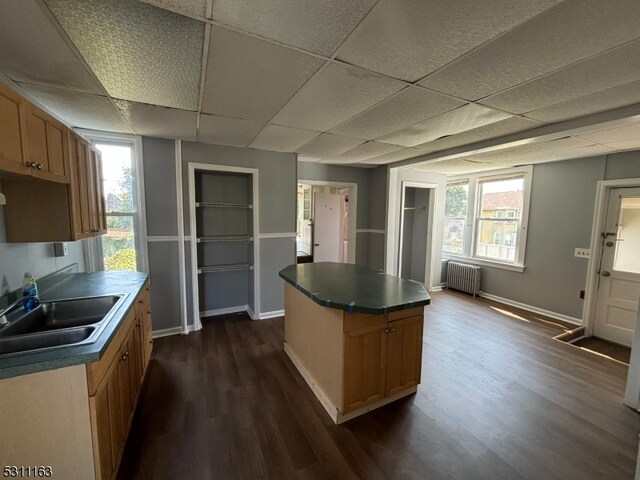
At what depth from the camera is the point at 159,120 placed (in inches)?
97.8

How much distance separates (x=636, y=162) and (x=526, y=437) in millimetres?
3640

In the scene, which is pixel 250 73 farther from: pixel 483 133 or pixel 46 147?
pixel 483 133

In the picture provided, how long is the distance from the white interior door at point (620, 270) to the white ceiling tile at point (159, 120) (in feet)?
16.8

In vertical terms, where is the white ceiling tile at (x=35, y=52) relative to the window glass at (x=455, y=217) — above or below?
above

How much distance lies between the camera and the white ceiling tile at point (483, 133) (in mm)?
2451

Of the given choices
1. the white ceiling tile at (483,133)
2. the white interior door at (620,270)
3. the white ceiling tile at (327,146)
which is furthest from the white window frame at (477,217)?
the white ceiling tile at (327,146)

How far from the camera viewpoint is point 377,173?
→ 4.86 metres

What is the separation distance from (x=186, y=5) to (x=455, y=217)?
220 inches

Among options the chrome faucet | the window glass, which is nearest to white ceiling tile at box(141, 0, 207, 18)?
the chrome faucet

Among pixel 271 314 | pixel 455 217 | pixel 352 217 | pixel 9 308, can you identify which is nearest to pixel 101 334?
pixel 9 308

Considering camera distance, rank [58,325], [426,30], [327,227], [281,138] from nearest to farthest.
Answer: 1. [426,30]
2. [58,325]
3. [281,138]
4. [327,227]

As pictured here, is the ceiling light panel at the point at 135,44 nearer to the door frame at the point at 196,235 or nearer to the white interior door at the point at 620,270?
the door frame at the point at 196,235

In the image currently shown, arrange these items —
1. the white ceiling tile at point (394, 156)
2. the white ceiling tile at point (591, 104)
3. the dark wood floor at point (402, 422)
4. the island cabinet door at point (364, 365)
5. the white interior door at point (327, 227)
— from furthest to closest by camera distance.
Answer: the white interior door at point (327, 227)
the white ceiling tile at point (394, 156)
the island cabinet door at point (364, 365)
the white ceiling tile at point (591, 104)
the dark wood floor at point (402, 422)

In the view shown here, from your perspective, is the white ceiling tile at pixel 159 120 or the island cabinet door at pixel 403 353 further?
the white ceiling tile at pixel 159 120
